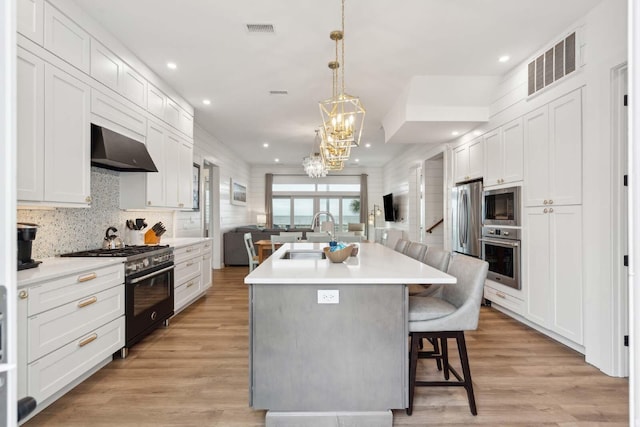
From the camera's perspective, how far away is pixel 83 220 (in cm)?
320

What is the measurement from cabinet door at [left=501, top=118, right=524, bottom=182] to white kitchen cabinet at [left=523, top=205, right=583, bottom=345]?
49 centimetres

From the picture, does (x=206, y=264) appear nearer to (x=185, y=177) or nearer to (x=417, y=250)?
(x=185, y=177)

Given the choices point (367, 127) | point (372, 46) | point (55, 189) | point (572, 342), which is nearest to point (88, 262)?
point (55, 189)

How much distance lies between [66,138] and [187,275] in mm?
2191

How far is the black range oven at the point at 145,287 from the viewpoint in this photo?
9.71 ft

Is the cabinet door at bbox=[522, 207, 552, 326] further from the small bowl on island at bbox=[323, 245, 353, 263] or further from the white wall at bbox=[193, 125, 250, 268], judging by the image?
the white wall at bbox=[193, 125, 250, 268]

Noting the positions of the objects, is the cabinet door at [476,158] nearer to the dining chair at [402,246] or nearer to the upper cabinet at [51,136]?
the dining chair at [402,246]

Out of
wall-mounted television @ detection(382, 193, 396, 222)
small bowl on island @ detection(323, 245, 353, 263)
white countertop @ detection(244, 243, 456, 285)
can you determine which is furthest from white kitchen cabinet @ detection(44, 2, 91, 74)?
wall-mounted television @ detection(382, 193, 396, 222)

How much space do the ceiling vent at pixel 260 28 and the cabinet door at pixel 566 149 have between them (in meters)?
2.72

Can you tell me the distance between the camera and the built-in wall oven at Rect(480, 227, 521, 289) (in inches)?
152

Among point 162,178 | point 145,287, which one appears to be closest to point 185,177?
point 162,178

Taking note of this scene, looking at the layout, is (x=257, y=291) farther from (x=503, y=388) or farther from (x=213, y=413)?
(x=503, y=388)

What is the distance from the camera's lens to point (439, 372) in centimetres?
270

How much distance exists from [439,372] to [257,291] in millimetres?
1673
